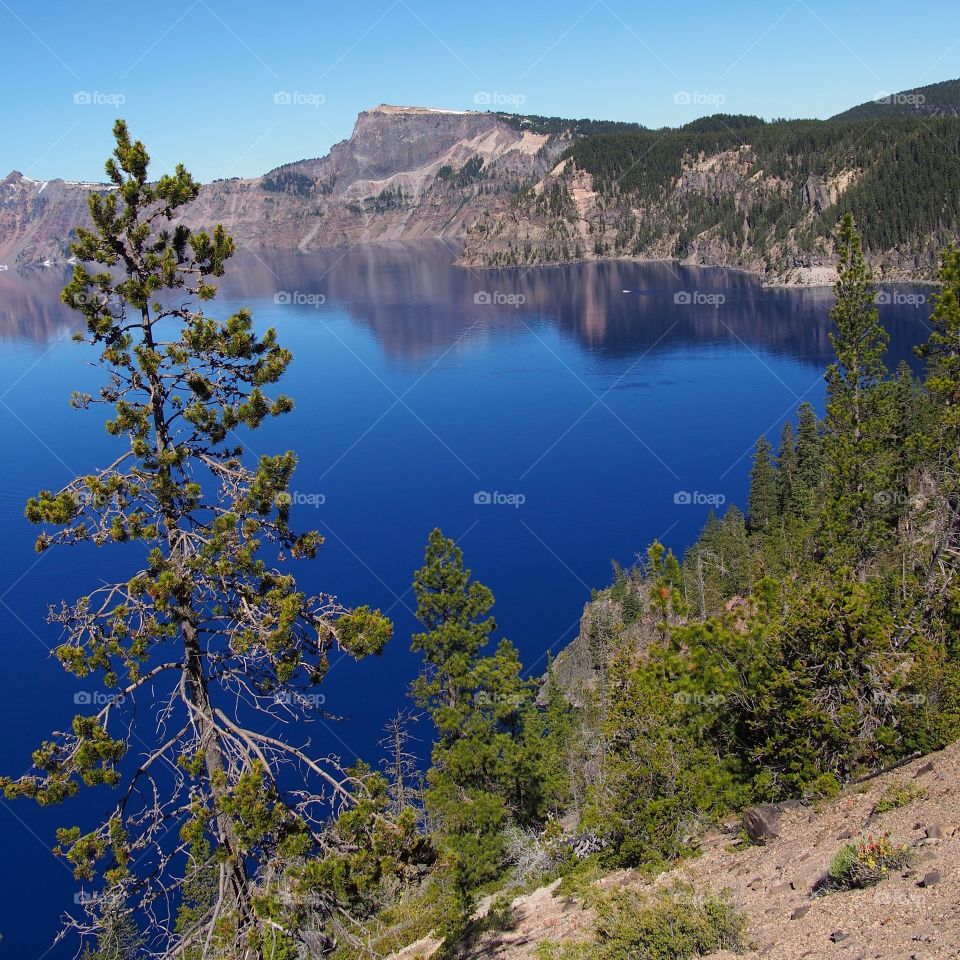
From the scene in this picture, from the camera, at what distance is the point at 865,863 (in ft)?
47.2

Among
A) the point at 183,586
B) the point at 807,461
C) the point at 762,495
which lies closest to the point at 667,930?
the point at 183,586

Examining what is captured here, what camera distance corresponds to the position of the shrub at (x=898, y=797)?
17953 millimetres

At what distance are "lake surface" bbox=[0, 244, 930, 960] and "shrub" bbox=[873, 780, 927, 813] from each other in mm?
40189

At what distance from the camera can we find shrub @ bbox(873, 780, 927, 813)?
18.0 metres

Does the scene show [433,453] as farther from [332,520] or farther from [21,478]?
[21,478]

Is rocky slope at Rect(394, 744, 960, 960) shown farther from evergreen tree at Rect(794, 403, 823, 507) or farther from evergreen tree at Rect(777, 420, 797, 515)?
evergreen tree at Rect(777, 420, 797, 515)

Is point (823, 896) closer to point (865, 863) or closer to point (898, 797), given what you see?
point (865, 863)

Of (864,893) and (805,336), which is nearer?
(864,893)

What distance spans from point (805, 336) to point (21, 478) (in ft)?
437

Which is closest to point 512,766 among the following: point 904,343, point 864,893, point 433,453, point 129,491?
point 864,893

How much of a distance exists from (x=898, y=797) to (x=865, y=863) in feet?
15.0

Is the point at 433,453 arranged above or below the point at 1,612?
above

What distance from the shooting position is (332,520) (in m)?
87.6

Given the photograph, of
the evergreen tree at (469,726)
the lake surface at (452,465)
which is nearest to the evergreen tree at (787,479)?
the lake surface at (452,465)
